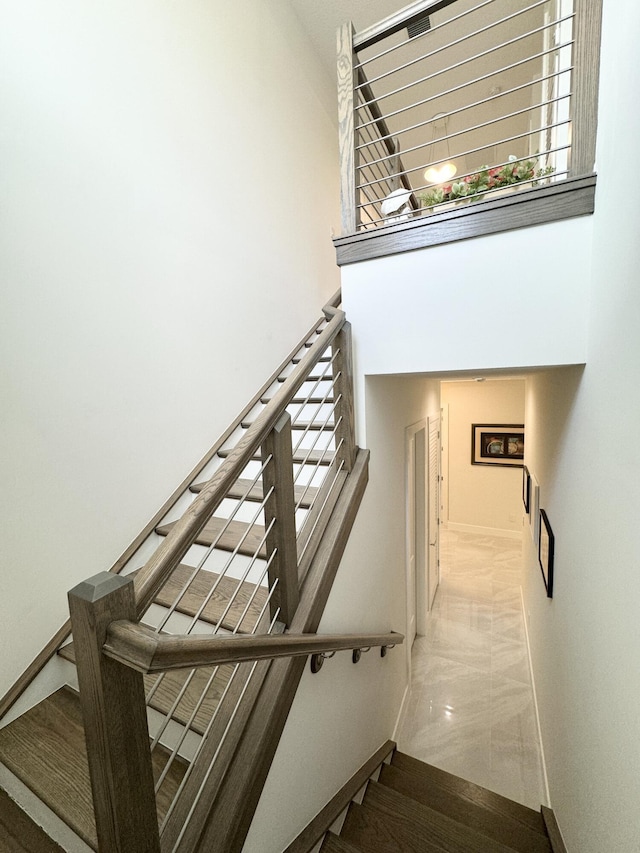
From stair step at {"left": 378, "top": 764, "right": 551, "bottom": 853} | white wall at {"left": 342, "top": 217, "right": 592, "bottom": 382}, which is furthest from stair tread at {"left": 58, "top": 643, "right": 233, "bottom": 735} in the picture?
stair step at {"left": 378, "top": 764, "right": 551, "bottom": 853}

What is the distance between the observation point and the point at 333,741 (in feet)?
5.55

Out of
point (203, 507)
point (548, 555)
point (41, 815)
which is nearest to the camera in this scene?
point (203, 507)

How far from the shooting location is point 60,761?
1.30 meters

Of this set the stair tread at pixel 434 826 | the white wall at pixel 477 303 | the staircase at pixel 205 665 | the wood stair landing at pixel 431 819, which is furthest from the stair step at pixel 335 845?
the white wall at pixel 477 303

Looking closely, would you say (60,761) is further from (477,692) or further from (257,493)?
(477,692)

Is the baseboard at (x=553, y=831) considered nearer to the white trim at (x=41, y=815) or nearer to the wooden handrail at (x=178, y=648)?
the wooden handrail at (x=178, y=648)

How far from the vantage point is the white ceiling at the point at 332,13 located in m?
3.22

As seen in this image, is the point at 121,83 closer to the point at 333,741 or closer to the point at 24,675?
the point at 24,675

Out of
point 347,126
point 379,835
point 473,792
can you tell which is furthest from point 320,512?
point 473,792

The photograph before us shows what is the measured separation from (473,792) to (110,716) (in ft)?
8.43

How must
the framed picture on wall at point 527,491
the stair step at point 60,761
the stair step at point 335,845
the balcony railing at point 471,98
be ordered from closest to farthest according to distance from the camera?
the stair step at point 60,761, the balcony railing at point 471,98, the stair step at point 335,845, the framed picture on wall at point 527,491

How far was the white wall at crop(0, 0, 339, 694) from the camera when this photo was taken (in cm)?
157

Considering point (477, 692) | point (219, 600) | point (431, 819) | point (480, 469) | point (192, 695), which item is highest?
point (219, 600)

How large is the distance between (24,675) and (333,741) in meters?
1.29
